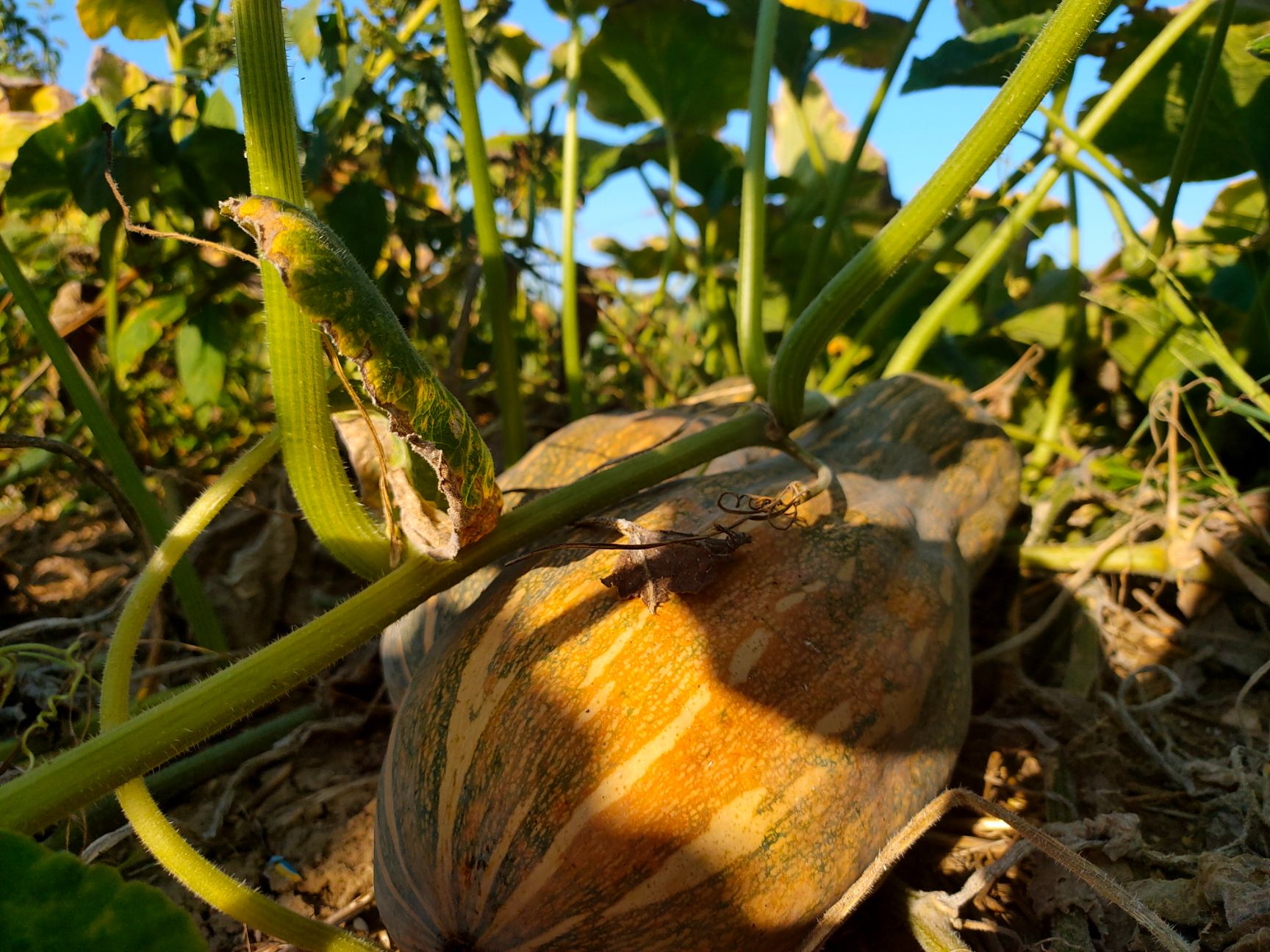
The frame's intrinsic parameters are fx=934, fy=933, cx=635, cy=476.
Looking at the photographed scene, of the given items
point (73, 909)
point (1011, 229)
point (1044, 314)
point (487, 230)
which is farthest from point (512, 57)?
point (73, 909)

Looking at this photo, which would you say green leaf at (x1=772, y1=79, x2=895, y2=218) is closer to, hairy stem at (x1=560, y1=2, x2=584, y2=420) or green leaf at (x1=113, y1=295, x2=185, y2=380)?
hairy stem at (x1=560, y1=2, x2=584, y2=420)

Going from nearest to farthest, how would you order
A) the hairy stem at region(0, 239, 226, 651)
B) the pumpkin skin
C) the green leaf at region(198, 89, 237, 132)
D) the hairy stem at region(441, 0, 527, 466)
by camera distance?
the pumpkin skin → the hairy stem at region(0, 239, 226, 651) → the hairy stem at region(441, 0, 527, 466) → the green leaf at region(198, 89, 237, 132)

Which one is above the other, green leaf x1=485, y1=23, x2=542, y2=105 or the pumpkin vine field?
green leaf x1=485, y1=23, x2=542, y2=105

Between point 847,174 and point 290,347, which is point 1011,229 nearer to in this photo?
point 847,174

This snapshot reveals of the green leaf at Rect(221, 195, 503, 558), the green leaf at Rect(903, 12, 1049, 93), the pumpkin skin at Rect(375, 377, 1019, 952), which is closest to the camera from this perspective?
the green leaf at Rect(221, 195, 503, 558)

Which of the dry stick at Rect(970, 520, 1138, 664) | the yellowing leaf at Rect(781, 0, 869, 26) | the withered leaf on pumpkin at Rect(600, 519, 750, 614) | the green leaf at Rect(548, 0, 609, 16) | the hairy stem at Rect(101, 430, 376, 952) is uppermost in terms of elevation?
the green leaf at Rect(548, 0, 609, 16)

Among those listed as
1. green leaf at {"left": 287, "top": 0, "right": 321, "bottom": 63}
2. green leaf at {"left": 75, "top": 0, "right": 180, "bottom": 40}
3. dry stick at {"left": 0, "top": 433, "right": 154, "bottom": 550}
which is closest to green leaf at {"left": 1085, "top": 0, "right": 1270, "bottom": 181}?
green leaf at {"left": 287, "top": 0, "right": 321, "bottom": 63}

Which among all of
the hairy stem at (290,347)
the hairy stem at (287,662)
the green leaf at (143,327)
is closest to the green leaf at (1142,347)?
the hairy stem at (287,662)

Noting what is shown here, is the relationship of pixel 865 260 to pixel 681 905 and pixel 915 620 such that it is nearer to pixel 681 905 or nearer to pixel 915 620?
pixel 915 620

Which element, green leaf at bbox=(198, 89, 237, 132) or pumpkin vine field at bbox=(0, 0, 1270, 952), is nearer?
pumpkin vine field at bbox=(0, 0, 1270, 952)
